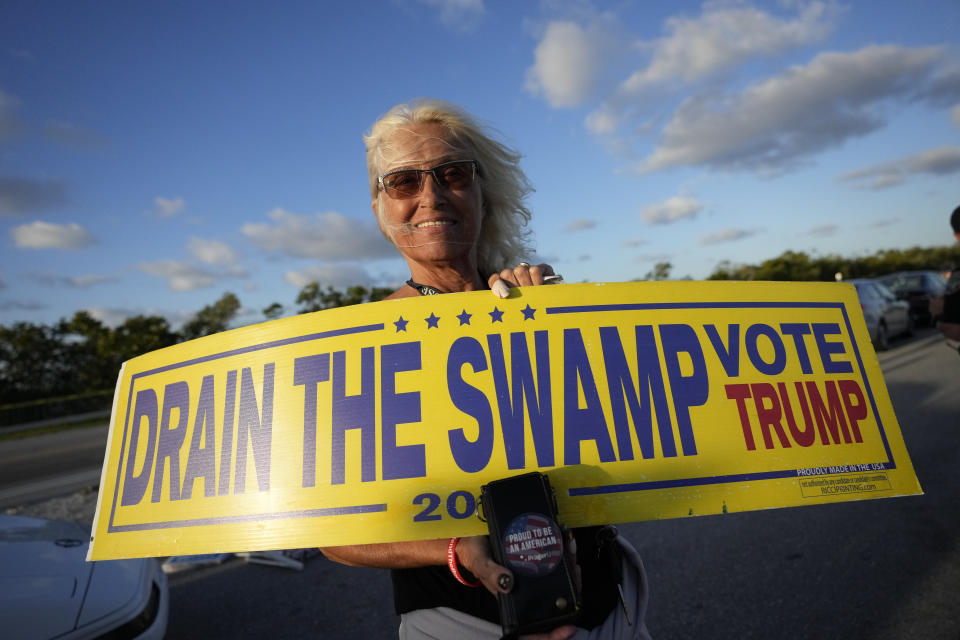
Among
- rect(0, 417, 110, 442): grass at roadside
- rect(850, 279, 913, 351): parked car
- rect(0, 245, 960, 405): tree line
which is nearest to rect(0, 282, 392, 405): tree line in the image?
rect(0, 245, 960, 405): tree line

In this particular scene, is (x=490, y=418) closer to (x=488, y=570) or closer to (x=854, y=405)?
(x=488, y=570)

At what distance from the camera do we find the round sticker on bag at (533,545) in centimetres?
94

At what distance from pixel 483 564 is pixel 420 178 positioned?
3.86 feet

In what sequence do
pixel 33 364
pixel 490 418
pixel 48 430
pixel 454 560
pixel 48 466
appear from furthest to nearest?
1. pixel 33 364
2. pixel 48 430
3. pixel 48 466
4. pixel 490 418
5. pixel 454 560

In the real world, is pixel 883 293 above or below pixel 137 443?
above

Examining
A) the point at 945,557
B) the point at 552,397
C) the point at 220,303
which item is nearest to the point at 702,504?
the point at 552,397

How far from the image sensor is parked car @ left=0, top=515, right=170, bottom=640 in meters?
2.13

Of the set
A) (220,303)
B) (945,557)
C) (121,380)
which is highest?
(220,303)

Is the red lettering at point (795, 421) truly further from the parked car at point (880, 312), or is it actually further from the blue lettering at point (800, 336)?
the parked car at point (880, 312)

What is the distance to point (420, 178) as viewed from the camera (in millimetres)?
1629

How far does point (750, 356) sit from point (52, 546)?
350 cm

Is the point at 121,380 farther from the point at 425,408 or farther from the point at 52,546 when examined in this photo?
the point at 52,546

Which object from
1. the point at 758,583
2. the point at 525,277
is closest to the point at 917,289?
the point at 758,583

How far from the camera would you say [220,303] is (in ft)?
97.0
